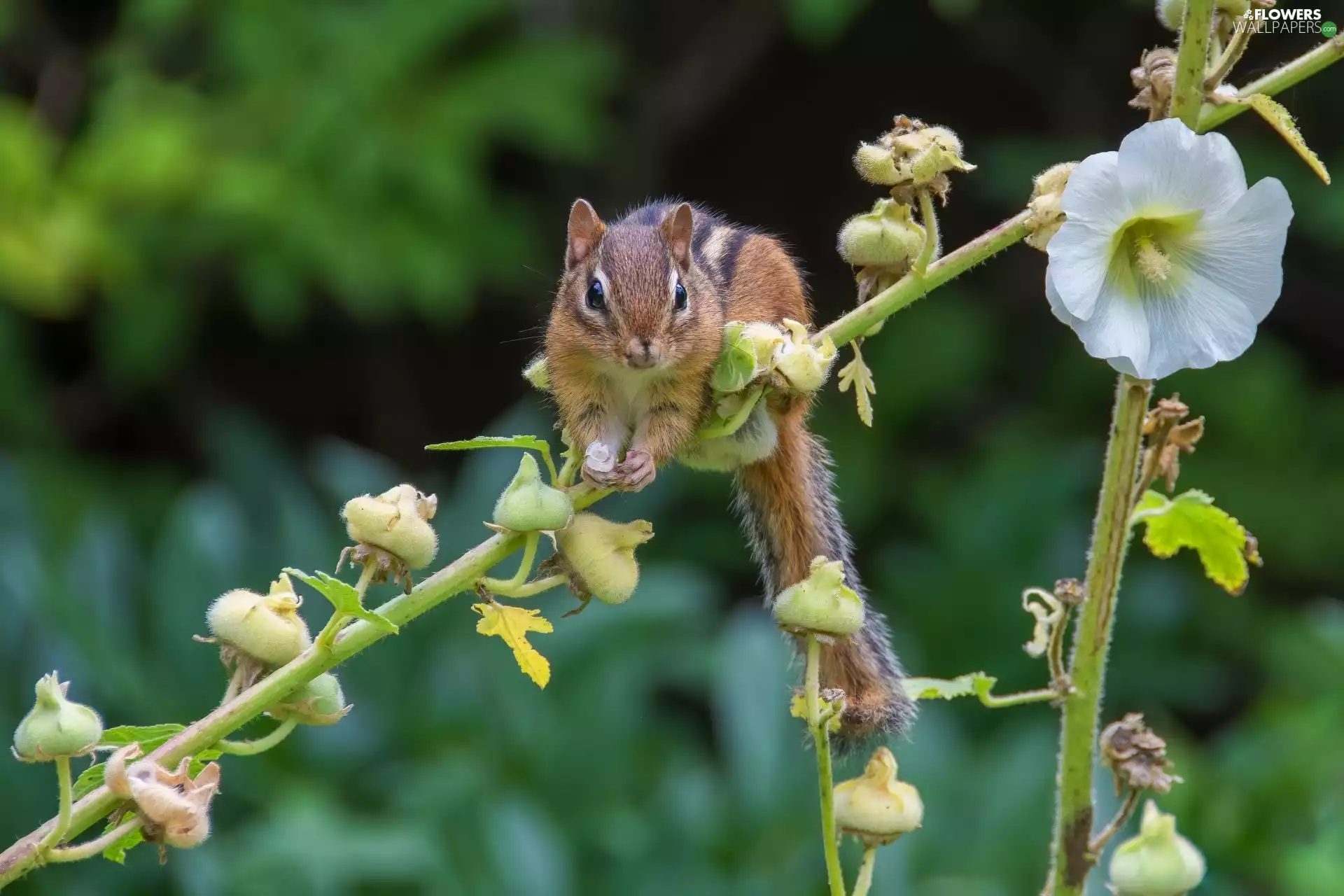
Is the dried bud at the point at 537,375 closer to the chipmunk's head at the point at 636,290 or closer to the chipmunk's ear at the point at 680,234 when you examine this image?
the chipmunk's head at the point at 636,290

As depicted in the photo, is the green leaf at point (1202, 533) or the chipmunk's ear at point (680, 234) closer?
the green leaf at point (1202, 533)

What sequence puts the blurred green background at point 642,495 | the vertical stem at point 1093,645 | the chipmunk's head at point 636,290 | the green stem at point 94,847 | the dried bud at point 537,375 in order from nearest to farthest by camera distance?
the green stem at point 94,847
the vertical stem at point 1093,645
the dried bud at point 537,375
the chipmunk's head at point 636,290
the blurred green background at point 642,495

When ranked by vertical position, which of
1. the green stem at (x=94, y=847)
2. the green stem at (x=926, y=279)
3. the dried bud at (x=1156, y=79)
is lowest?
the green stem at (x=94, y=847)

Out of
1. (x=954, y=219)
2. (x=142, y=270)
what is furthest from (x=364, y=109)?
(x=954, y=219)

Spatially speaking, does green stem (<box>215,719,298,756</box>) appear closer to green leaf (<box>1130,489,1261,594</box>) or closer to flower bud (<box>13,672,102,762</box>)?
flower bud (<box>13,672,102,762</box>)

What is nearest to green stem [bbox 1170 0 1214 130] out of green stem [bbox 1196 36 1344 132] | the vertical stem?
green stem [bbox 1196 36 1344 132]

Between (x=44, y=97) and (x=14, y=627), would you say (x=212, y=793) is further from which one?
(x=44, y=97)

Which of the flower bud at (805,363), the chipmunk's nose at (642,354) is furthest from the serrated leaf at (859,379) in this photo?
the chipmunk's nose at (642,354)

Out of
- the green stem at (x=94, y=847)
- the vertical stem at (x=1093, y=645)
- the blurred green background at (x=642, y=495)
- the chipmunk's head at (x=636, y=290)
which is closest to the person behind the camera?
the green stem at (x=94, y=847)
